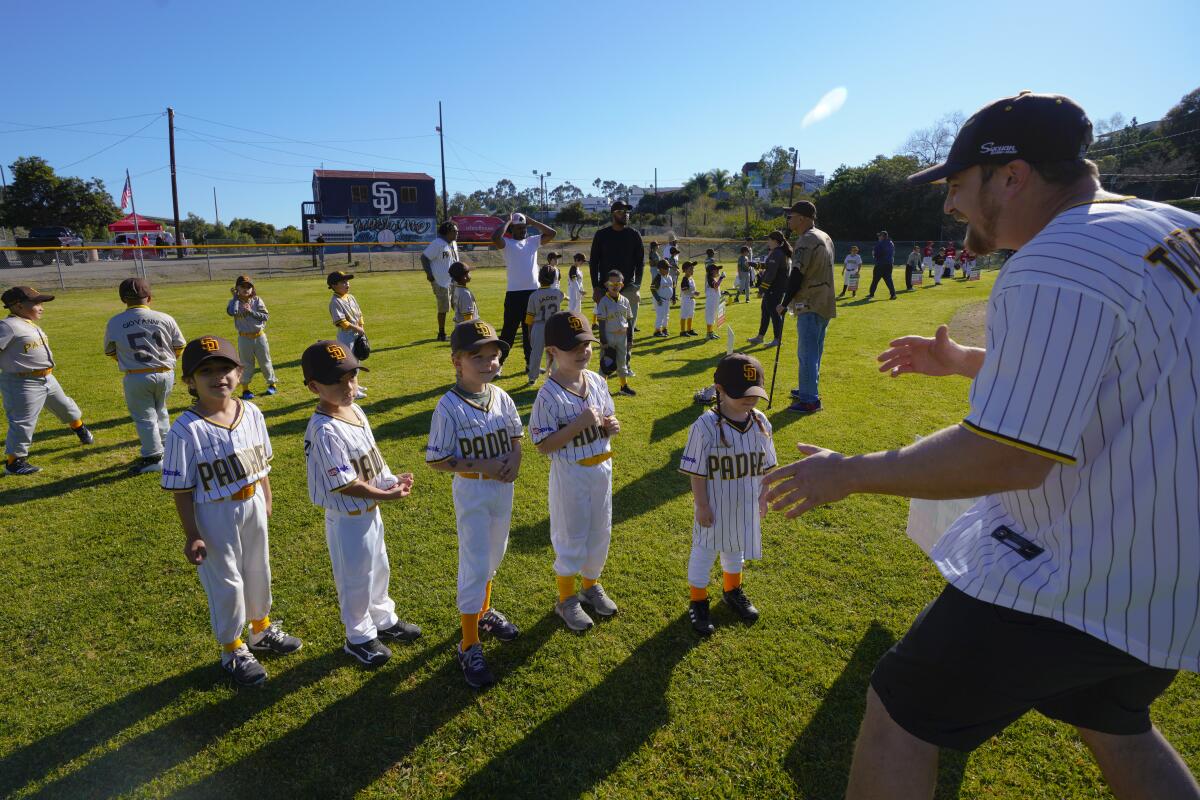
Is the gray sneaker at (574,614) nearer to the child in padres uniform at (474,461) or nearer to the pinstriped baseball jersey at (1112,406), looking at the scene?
the child in padres uniform at (474,461)

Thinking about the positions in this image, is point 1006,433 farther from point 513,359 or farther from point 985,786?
point 513,359

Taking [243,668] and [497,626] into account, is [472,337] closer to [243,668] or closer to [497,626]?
[497,626]

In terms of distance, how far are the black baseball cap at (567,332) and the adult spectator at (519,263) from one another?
17.4 ft

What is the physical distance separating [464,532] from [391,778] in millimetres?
1181

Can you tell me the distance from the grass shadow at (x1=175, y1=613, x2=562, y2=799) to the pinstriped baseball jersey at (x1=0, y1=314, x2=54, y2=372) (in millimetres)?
5722

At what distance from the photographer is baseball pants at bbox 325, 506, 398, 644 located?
333 cm

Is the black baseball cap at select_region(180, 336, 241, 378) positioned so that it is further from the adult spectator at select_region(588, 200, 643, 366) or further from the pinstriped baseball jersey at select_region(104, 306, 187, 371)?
the adult spectator at select_region(588, 200, 643, 366)

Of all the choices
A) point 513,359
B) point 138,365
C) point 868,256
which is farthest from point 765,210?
point 138,365

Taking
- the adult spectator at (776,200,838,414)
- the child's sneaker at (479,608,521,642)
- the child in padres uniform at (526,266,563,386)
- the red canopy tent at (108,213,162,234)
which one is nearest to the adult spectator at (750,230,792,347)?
the adult spectator at (776,200,838,414)

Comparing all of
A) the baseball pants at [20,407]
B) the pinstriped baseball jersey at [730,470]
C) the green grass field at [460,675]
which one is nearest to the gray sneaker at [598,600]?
the green grass field at [460,675]

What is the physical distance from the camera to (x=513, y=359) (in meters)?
11.6

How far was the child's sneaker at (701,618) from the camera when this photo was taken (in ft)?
12.3

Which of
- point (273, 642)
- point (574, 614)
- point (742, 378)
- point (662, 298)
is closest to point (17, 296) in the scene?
point (273, 642)

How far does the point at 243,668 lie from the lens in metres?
3.38
